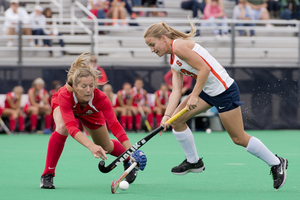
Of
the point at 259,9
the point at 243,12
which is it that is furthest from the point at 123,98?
the point at 259,9

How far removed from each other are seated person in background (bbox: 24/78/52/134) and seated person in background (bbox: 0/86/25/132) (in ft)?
0.59

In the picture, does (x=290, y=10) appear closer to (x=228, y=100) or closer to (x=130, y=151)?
(x=228, y=100)

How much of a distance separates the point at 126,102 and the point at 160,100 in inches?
28.8

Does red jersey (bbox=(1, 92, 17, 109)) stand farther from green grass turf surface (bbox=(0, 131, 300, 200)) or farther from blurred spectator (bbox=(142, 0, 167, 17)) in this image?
blurred spectator (bbox=(142, 0, 167, 17))

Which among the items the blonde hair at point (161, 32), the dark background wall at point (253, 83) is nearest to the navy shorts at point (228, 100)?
the blonde hair at point (161, 32)

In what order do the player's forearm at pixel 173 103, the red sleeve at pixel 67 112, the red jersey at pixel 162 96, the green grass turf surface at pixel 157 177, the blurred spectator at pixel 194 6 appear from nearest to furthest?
the green grass turf surface at pixel 157 177 < the red sleeve at pixel 67 112 < the player's forearm at pixel 173 103 < the red jersey at pixel 162 96 < the blurred spectator at pixel 194 6

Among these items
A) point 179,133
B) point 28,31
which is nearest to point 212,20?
point 28,31

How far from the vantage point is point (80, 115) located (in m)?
3.83

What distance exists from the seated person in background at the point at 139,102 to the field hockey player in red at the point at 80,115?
556cm

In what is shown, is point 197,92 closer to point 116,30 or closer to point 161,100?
point 161,100

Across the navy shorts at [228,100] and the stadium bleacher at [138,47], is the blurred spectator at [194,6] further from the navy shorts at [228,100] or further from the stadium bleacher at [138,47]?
the navy shorts at [228,100]

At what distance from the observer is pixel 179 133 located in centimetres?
399

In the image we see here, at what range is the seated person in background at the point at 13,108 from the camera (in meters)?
9.17

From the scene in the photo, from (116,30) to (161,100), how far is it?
101 inches
